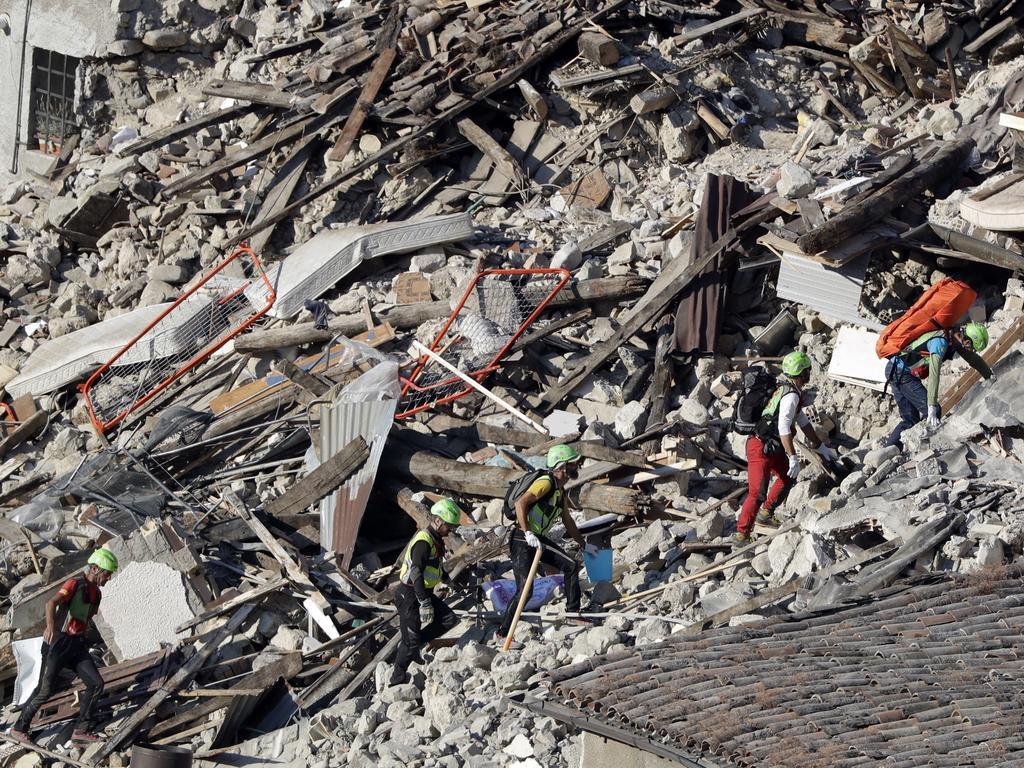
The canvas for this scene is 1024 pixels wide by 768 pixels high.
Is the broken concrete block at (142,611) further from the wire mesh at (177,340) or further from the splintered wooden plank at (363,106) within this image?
the splintered wooden plank at (363,106)

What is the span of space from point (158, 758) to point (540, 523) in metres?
3.23

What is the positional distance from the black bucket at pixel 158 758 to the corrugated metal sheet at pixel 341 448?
2.54 metres

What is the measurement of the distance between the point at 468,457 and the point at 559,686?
510 centimetres

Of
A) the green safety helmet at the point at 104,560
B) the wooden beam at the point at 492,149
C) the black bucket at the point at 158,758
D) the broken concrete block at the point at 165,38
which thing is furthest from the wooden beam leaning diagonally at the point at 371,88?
the black bucket at the point at 158,758

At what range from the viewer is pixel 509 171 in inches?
626

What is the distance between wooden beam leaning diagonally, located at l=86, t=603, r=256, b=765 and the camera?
1073 cm

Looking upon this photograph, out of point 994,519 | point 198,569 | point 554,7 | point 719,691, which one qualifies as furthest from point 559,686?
point 554,7

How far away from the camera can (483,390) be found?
506 inches

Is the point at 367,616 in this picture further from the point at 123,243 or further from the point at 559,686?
the point at 123,243

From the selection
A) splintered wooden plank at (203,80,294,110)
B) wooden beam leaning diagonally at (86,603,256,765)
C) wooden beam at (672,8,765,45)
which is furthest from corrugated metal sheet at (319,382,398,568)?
wooden beam at (672,8,765,45)

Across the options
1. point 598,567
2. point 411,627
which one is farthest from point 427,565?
point 598,567

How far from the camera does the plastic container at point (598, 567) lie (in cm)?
1077

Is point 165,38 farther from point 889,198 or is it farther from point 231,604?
point 889,198

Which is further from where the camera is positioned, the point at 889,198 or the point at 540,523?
the point at 889,198
